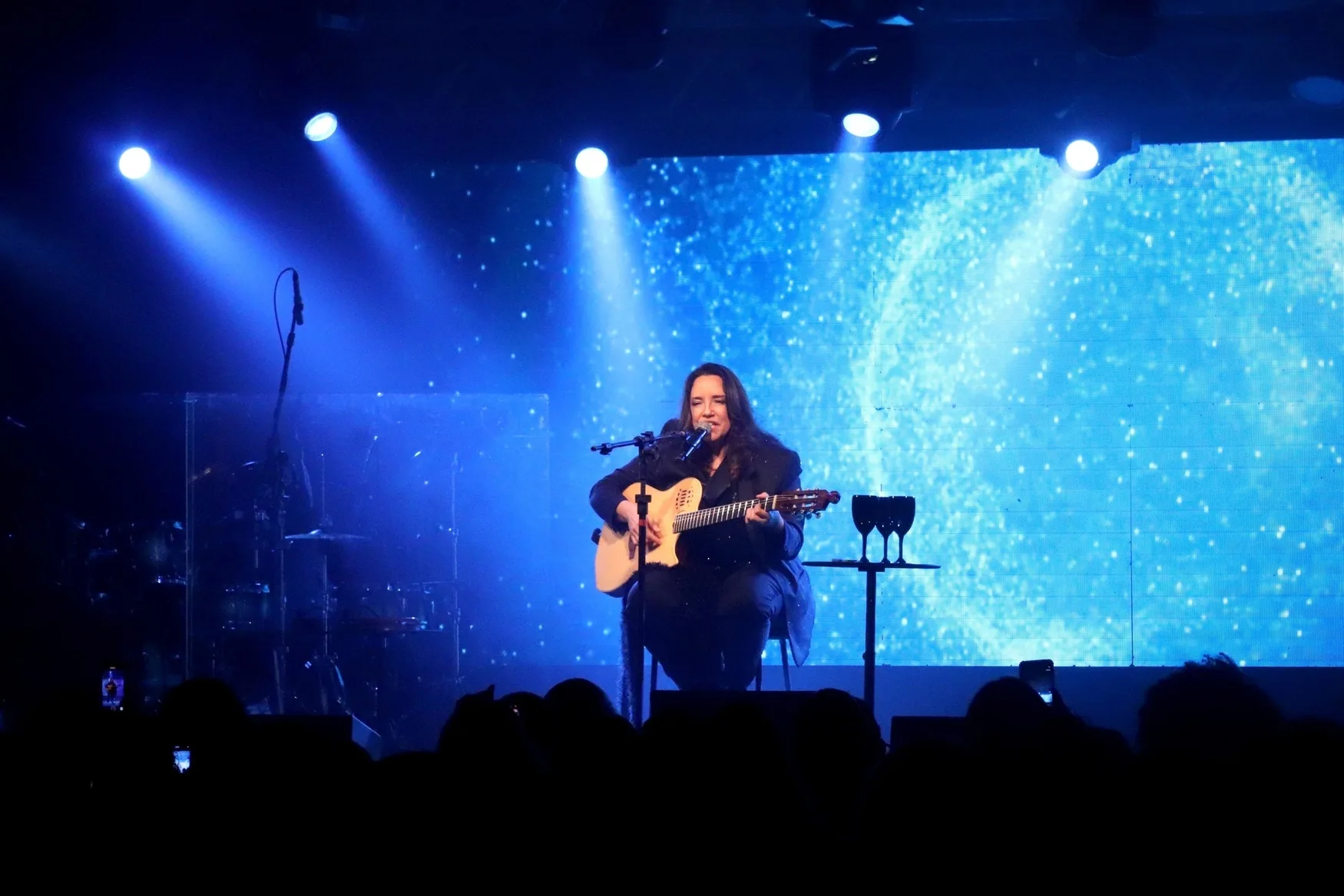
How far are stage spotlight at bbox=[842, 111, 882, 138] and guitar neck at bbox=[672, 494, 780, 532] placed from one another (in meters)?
2.22

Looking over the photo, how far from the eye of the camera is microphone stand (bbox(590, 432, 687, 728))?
501 centimetres

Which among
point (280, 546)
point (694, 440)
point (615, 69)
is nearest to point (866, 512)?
point (694, 440)

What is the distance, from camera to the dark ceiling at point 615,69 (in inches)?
246

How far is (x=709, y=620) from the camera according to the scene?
18.1 ft

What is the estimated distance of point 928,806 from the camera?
75.4 inches

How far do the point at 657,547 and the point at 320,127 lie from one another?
2935 millimetres

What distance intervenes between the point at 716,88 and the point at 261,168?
2.77 meters

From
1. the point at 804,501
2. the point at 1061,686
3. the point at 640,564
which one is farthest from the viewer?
the point at 1061,686

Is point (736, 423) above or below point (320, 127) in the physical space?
below

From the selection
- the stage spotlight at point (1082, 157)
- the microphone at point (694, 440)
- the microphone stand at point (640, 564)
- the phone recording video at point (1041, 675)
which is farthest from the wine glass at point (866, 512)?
the stage spotlight at point (1082, 157)

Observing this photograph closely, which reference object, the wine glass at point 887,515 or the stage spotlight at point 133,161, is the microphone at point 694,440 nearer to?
the wine glass at point 887,515

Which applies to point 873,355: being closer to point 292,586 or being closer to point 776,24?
point 776,24

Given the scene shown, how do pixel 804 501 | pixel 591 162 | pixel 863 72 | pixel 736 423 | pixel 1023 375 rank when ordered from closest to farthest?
pixel 804 501, pixel 736 423, pixel 863 72, pixel 591 162, pixel 1023 375

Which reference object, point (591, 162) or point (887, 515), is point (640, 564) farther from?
point (591, 162)
